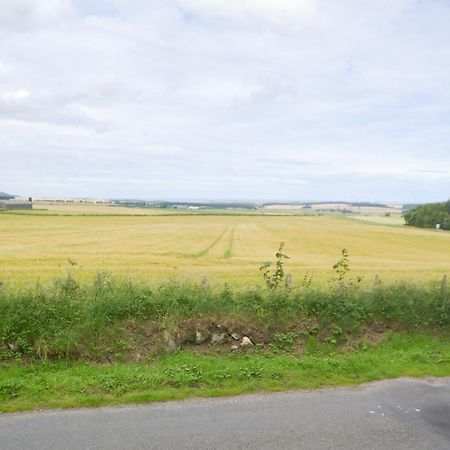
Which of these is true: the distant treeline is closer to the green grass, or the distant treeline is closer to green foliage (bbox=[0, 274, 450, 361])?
green foliage (bbox=[0, 274, 450, 361])

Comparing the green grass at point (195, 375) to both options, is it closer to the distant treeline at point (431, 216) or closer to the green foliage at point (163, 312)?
the green foliage at point (163, 312)

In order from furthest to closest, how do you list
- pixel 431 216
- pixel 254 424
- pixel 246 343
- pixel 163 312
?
pixel 431 216, pixel 163 312, pixel 246 343, pixel 254 424

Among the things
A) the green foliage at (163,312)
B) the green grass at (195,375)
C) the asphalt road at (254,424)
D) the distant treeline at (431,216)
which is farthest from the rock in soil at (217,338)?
the distant treeline at (431,216)

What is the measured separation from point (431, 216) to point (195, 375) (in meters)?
122

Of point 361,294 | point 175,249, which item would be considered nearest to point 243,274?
point 361,294

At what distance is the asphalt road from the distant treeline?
115 m

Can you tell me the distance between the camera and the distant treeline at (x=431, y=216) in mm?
109188

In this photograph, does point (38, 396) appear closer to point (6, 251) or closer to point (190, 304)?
point (190, 304)

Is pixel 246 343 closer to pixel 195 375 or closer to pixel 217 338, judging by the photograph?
pixel 217 338

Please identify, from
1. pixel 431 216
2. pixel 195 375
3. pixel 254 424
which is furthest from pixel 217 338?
pixel 431 216

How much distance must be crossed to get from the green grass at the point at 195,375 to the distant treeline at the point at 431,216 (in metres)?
113

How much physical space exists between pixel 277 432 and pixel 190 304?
4424 millimetres

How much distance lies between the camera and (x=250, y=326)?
29.4ft

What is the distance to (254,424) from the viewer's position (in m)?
5.44
